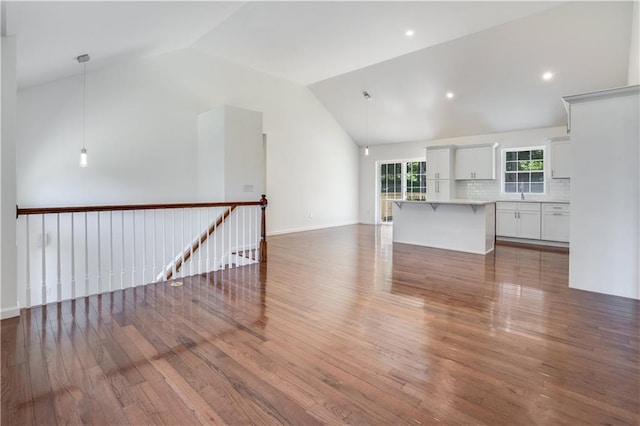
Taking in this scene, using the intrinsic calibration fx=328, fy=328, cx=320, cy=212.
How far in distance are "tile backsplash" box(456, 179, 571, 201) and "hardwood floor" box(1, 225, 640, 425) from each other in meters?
4.23

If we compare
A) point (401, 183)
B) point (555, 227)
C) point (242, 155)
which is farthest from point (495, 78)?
point (242, 155)

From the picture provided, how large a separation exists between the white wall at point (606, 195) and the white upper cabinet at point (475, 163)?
4366 mm

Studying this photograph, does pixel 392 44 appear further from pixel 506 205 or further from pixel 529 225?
pixel 529 225

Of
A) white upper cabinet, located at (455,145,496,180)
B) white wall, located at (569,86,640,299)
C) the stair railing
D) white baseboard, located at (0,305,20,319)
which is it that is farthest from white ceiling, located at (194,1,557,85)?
white baseboard, located at (0,305,20,319)

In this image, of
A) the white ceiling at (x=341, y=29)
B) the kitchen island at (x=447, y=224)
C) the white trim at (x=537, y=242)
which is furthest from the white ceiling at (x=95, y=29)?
the white trim at (x=537, y=242)

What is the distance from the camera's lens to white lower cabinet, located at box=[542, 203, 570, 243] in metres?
6.38

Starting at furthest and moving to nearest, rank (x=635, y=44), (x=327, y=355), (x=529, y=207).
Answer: (x=529, y=207), (x=635, y=44), (x=327, y=355)

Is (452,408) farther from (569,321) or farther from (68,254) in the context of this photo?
(68,254)

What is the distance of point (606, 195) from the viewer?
345 centimetres

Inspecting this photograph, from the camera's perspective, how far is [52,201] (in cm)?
489

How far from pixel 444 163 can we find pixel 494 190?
4.43 ft

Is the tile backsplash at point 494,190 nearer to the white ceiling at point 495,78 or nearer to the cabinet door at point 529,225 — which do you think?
the cabinet door at point 529,225

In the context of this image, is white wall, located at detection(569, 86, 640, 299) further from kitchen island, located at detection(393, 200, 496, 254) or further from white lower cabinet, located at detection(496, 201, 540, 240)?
white lower cabinet, located at detection(496, 201, 540, 240)

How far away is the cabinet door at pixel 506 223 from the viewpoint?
276 inches
